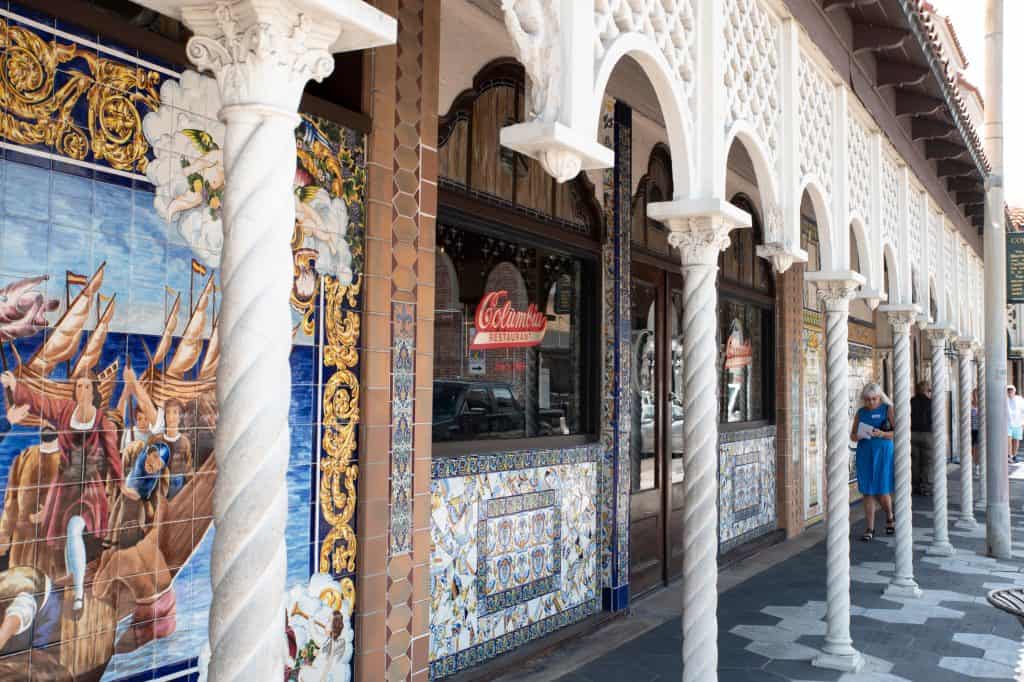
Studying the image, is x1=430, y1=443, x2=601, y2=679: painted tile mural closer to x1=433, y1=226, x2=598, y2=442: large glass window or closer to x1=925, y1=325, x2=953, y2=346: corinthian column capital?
x1=433, y1=226, x2=598, y2=442: large glass window

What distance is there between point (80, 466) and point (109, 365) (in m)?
0.33

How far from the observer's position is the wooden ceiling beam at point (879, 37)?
21.0ft

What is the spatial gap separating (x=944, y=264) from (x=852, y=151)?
17.1 ft

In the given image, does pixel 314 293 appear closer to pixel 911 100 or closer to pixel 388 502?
pixel 388 502

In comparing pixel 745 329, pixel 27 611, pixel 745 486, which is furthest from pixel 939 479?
pixel 27 611

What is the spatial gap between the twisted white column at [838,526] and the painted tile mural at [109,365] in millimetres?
3682

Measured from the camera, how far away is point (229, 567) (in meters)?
1.86

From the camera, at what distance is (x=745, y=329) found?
Result: 9969 mm

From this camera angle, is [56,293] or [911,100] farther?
[911,100]

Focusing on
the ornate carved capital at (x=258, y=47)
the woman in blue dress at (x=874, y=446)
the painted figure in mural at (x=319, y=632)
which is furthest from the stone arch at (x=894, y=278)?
the ornate carved capital at (x=258, y=47)

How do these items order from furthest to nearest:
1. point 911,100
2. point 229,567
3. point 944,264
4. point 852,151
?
point 944,264
point 911,100
point 852,151
point 229,567

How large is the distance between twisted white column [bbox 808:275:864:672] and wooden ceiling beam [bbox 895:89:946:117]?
3.16 meters

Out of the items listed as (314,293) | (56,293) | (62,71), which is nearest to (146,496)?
(56,293)

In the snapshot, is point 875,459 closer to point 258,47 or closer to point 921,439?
point 921,439
